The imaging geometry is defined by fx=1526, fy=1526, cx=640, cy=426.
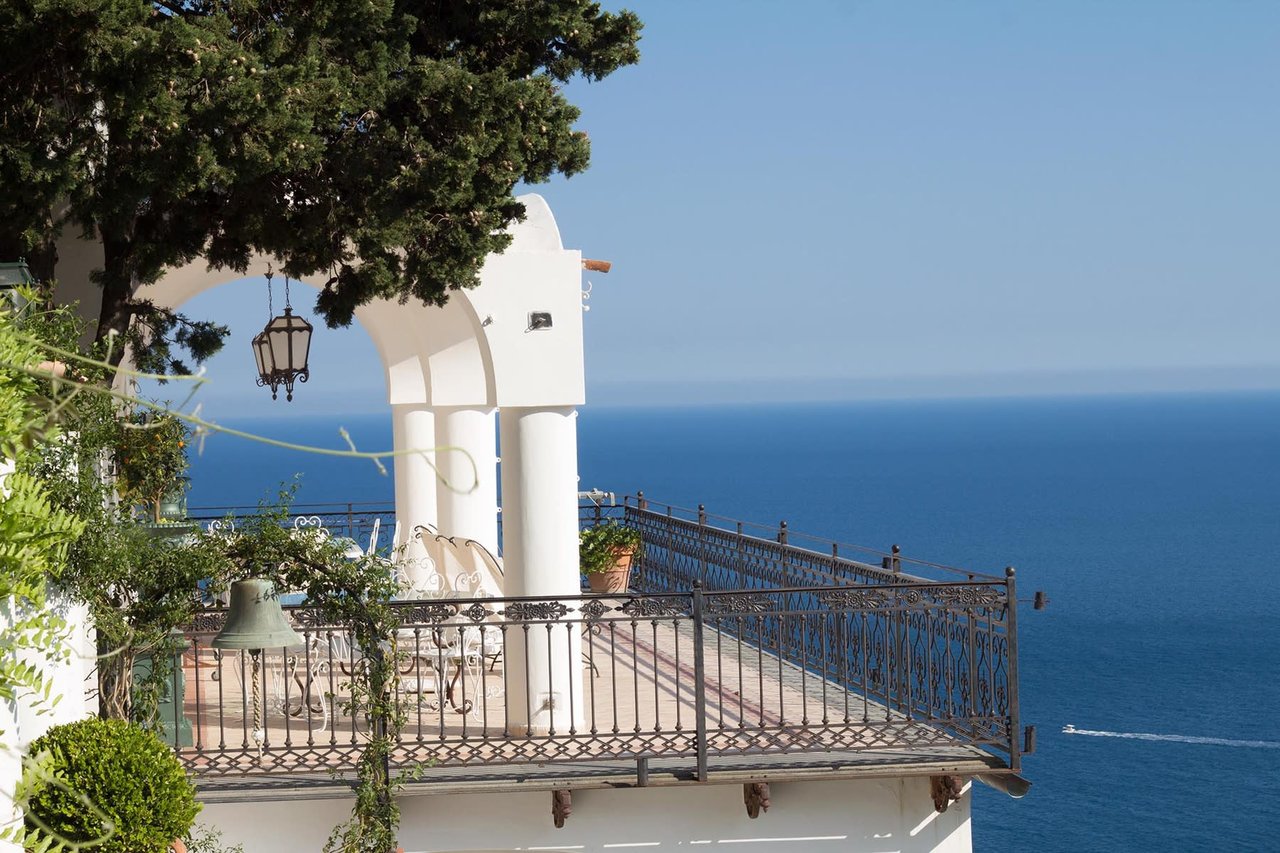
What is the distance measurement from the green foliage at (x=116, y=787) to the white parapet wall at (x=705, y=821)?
2170 mm

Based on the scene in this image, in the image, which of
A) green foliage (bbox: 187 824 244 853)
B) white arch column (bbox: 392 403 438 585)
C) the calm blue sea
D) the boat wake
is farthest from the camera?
the boat wake

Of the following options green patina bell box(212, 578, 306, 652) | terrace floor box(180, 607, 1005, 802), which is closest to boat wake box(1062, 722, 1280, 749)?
terrace floor box(180, 607, 1005, 802)

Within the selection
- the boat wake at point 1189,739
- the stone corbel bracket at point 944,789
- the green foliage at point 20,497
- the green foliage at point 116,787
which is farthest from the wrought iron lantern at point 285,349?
the boat wake at point 1189,739

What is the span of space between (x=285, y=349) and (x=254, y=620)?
393cm

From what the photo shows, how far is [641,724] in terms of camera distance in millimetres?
10102

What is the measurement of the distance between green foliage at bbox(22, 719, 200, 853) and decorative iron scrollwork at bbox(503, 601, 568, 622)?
94.2 inches

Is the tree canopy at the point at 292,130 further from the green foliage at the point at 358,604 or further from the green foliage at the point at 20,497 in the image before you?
the green foliage at the point at 20,497

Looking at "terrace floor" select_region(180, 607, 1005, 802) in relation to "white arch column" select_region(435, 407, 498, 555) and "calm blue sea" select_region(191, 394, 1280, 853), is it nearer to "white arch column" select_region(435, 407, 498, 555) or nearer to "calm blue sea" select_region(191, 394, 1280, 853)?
"white arch column" select_region(435, 407, 498, 555)

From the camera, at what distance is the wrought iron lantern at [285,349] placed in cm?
1128

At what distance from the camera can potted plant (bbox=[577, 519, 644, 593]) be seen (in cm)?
1547

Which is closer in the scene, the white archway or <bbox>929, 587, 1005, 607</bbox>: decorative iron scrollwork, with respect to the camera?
<bbox>929, 587, 1005, 607</bbox>: decorative iron scrollwork

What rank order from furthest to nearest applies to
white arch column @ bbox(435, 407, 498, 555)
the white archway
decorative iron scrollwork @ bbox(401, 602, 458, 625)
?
white arch column @ bbox(435, 407, 498, 555) < the white archway < decorative iron scrollwork @ bbox(401, 602, 458, 625)

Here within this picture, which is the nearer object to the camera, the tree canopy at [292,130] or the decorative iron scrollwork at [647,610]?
the tree canopy at [292,130]

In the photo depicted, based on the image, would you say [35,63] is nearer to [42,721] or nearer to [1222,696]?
[42,721]
